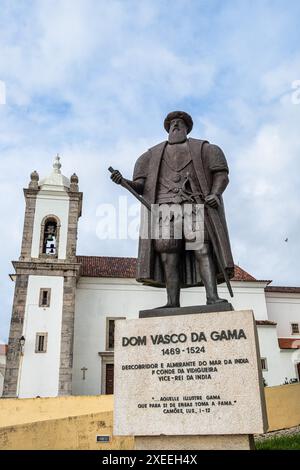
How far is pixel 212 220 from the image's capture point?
455cm

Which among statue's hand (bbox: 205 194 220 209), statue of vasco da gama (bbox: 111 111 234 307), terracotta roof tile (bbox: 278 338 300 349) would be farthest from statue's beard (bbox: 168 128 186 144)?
terracotta roof tile (bbox: 278 338 300 349)

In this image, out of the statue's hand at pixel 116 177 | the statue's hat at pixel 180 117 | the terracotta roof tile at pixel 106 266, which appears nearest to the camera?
the statue's hand at pixel 116 177

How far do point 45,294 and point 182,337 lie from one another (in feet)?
69.5

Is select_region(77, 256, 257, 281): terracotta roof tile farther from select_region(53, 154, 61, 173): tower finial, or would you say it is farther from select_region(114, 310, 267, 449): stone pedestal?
select_region(114, 310, 267, 449): stone pedestal

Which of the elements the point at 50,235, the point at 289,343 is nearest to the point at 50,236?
the point at 50,235

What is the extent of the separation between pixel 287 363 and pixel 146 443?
24.0 meters

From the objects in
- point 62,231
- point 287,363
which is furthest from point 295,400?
point 62,231

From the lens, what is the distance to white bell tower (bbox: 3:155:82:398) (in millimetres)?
22000

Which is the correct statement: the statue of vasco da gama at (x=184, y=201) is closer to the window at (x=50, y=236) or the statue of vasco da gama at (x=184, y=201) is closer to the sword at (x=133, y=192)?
the sword at (x=133, y=192)

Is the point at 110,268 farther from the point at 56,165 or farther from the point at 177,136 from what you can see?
the point at 177,136

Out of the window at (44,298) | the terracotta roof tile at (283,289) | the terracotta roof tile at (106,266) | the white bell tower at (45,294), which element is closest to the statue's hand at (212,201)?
the white bell tower at (45,294)

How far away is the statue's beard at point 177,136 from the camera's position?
16.9 feet

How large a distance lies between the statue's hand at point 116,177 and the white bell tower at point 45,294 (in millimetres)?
19349

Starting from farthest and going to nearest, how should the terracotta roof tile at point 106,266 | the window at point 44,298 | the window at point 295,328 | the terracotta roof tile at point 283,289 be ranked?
the terracotta roof tile at point 283,289, the window at point 295,328, the terracotta roof tile at point 106,266, the window at point 44,298
